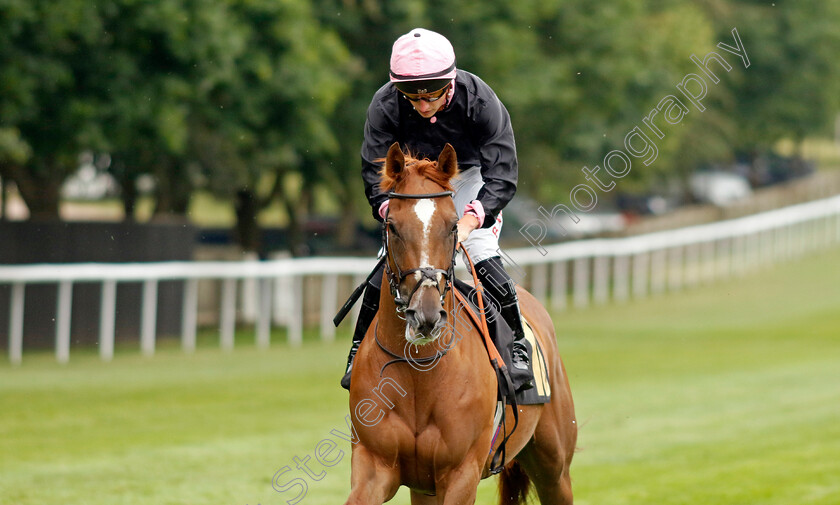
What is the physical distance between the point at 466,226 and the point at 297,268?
40.7ft

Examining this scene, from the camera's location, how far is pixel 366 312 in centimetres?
550

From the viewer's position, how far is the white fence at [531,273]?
1459 cm

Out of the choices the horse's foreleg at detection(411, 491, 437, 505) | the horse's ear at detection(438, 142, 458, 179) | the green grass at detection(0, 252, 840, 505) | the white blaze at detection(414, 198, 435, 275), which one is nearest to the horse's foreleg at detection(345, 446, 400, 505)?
the horse's foreleg at detection(411, 491, 437, 505)

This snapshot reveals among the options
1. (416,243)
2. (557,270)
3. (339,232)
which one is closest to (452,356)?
(416,243)

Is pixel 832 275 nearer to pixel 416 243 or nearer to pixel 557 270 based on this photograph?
pixel 557 270

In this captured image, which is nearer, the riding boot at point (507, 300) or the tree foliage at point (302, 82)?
the riding boot at point (507, 300)

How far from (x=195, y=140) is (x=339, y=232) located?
31.7ft

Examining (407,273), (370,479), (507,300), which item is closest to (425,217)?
(407,273)

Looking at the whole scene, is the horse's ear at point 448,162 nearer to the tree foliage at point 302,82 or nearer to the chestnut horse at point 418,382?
the chestnut horse at point 418,382

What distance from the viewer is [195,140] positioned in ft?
59.3

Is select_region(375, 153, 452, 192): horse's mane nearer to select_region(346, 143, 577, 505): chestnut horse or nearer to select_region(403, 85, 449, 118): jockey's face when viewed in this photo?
select_region(346, 143, 577, 505): chestnut horse

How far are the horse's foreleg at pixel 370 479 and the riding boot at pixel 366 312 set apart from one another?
58 centimetres

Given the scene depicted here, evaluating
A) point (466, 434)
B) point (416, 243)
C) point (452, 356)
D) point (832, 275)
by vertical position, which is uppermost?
point (416, 243)

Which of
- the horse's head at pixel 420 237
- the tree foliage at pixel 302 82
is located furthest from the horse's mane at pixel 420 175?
the tree foliage at pixel 302 82
